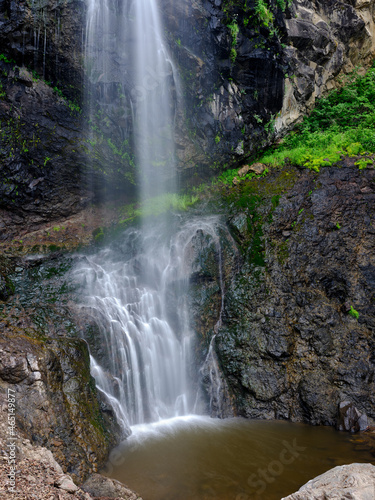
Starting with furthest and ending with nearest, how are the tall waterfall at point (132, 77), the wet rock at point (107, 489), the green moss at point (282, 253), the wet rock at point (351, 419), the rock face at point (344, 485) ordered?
the tall waterfall at point (132, 77) < the green moss at point (282, 253) < the wet rock at point (351, 419) < the wet rock at point (107, 489) < the rock face at point (344, 485)

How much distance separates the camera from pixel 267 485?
5.27 metres

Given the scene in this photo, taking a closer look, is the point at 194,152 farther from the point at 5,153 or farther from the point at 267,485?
A: the point at 267,485

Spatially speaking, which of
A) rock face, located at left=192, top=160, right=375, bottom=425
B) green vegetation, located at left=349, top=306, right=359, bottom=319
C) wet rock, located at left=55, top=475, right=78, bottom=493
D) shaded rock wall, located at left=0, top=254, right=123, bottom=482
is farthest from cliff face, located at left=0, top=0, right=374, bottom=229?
wet rock, located at left=55, top=475, right=78, bottom=493

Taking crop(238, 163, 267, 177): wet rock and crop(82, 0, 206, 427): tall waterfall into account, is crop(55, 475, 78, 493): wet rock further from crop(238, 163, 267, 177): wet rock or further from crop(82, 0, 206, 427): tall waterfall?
crop(238, 163, 267, 177): wet rock

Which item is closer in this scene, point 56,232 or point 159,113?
point 56,232

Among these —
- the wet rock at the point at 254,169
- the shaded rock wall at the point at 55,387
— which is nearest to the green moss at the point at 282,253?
the wet rock at the point at 254,169

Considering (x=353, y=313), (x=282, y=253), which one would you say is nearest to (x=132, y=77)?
(x=282, y=253)

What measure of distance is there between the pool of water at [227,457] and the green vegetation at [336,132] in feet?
26.9

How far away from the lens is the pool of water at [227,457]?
524 cm

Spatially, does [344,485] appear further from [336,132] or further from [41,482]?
[336,132]

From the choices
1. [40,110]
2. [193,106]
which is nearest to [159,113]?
[193,106]

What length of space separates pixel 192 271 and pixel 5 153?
7.70 m

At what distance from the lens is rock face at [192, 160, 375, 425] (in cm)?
797

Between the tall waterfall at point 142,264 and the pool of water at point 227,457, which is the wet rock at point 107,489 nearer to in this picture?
the pool of water at point 227,457
